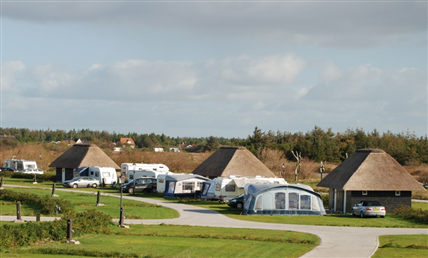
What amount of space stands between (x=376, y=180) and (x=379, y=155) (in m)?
3.14

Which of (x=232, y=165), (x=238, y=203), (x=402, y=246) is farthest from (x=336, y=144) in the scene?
(x=402, y=246)

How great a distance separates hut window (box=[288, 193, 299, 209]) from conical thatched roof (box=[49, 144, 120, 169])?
117 feet

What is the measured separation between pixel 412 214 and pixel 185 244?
19.8 meters

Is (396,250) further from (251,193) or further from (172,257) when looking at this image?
(251,193)

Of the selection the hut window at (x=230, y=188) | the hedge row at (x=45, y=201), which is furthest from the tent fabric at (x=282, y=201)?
the hedge row at (x=45, y=201)

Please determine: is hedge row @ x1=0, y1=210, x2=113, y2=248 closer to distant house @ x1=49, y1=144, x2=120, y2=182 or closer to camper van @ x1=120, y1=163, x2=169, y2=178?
camper van @ x1=120, y1=163, x2=169, y2=178

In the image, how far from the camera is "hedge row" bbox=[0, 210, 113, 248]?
2078 cm

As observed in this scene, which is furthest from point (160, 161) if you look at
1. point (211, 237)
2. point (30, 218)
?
point (211, 237)

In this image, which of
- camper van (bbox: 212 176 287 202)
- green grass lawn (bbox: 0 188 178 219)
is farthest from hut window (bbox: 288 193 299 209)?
camper van (bbox: 212 176 287 202)

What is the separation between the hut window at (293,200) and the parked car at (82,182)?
1156 inches

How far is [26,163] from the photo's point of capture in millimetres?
77688

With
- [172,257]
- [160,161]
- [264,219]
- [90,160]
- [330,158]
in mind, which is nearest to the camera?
[172,257]

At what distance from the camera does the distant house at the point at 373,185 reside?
3997cm

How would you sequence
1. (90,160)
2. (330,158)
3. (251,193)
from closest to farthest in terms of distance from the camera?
1. (251,193)
2. (90,160)
3. (330,158)
